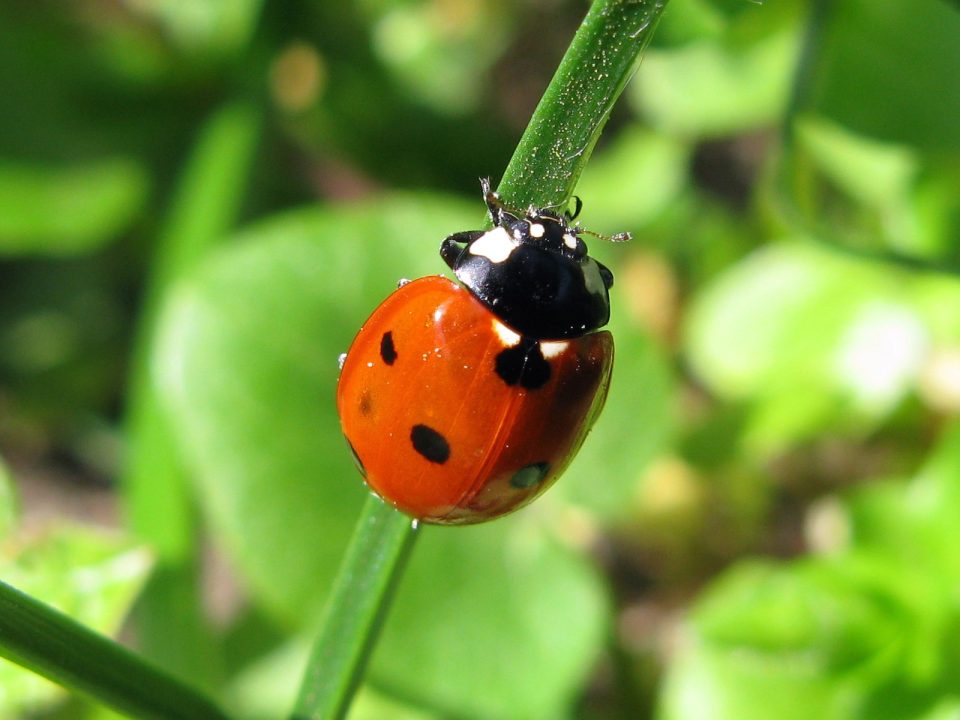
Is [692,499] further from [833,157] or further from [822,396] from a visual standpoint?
[833,157]

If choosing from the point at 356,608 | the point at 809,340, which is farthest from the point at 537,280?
the point at 809,340

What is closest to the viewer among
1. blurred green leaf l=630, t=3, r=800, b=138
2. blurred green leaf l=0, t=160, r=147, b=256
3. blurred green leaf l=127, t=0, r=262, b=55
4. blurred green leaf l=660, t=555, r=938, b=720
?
blurred green leaf l=660, t=555, r=938, b=720

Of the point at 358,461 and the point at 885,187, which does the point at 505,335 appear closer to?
the point at 358,461

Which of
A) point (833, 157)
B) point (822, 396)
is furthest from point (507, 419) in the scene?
point (833, 157)

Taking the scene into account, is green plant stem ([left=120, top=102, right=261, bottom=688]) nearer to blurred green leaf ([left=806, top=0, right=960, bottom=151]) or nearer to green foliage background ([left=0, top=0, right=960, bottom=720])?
green foliage background ([left=0, top=0, right=960, bottom=720])

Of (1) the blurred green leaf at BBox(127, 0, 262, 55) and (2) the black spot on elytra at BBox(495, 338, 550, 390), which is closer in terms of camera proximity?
(2) the black spot on elytra at BBox(495, 338, 550, 390)

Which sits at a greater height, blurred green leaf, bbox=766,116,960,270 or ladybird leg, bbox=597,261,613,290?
blurred green leaf, bbox=766,116,960,270

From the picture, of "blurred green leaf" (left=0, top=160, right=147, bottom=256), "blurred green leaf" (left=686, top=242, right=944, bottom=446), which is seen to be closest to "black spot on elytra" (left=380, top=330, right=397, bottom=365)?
"blurred green leaf" (left=686, top=242, right=944, bottom=446)

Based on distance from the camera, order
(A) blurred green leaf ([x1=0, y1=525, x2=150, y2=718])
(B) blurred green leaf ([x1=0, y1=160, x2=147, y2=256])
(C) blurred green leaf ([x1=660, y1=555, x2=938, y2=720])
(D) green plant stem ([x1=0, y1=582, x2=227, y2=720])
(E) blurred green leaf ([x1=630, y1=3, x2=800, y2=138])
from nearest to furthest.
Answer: (D) green plant stem ([x1=0, y1=582, x2=227, y2=720]) < (A) blurred green leaf ([x1=0, y1=525, x2=150, y2=718]) < (C) blurred green leaf ([x1=660, y1=555, x2=938, y2=720]) < (E) blurred green leaf ([x1=630, y1=3, x2=800, y2=138]) < (B) blurred green leaf ([x1=0, y1=160, x2=147, y2=256])

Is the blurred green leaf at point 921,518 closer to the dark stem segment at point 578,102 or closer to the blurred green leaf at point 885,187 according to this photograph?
the blurred green leaf at point 885,187
